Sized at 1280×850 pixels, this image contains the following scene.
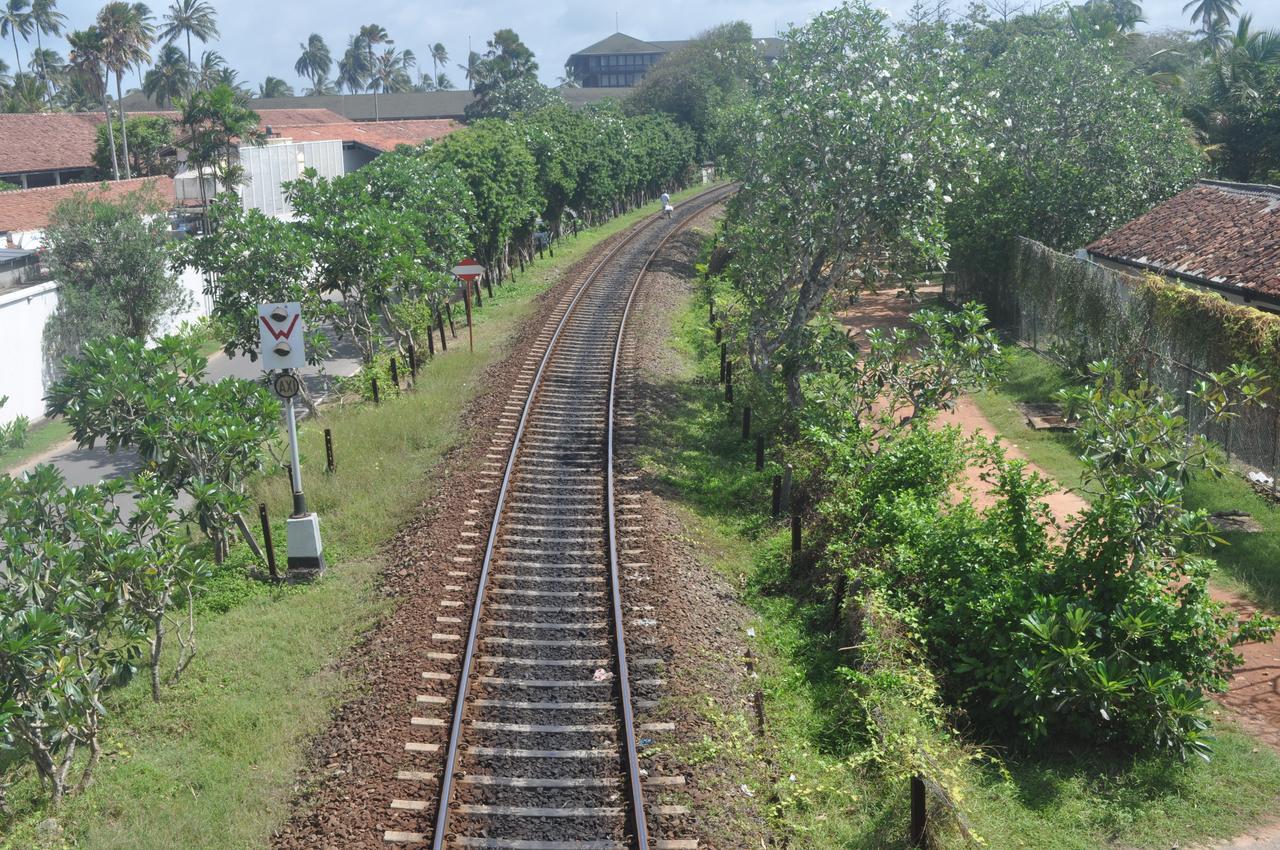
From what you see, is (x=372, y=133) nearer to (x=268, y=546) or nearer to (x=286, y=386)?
(x=286, y=386)

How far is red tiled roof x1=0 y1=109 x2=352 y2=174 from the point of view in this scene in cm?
5072

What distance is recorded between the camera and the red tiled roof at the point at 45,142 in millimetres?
50719

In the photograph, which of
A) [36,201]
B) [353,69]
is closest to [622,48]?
[353,69]

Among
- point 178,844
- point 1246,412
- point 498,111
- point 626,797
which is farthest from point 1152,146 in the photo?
point 498,111

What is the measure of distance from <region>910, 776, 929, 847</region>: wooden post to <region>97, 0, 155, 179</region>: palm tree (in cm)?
5513

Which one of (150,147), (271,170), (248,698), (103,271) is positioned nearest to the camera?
(248,698)

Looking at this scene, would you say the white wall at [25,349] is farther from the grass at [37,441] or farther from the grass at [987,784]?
the grass at [987,784]

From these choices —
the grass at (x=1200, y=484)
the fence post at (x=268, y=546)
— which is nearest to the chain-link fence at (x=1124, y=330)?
the grass at (x=1200, y=484)

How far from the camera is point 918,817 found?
8.55 meters

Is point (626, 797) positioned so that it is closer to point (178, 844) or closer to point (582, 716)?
→ point (582, 716)

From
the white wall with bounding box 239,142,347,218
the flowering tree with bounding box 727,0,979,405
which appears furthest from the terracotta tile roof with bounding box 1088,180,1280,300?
A: the white wall with bounding box 239,142,347,218

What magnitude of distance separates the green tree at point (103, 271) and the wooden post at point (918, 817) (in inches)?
1027

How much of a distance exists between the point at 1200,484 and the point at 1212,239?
25.5ft

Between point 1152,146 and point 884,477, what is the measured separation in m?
21.1
